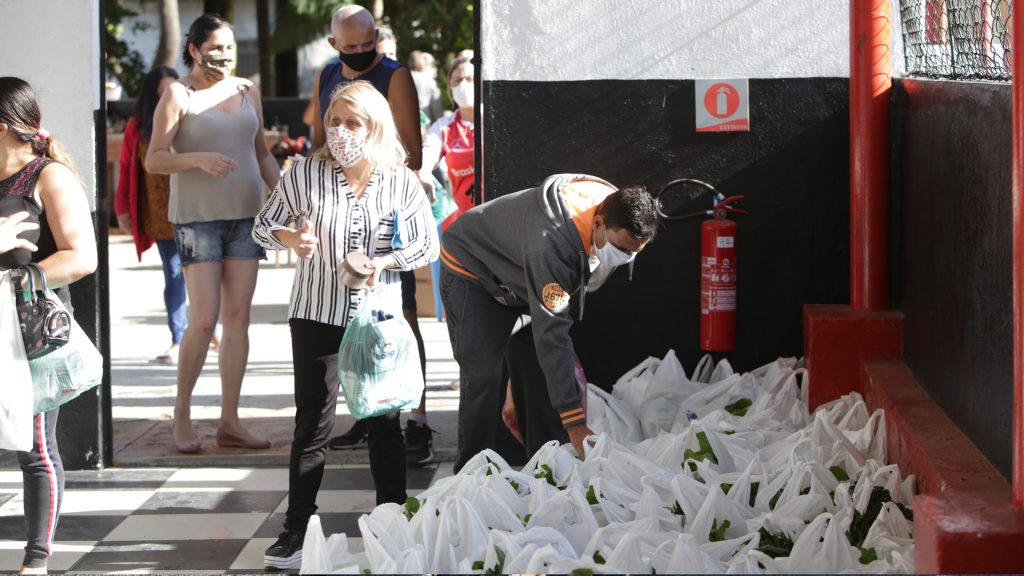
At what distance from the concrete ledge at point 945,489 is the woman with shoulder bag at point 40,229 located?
2579mm

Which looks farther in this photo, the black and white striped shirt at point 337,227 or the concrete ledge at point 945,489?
the black and white striped shirt at point 337,227

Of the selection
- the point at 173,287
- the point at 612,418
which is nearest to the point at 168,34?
the point at 173,287

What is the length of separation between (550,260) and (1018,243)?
5.39ft

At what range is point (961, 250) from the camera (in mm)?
4246

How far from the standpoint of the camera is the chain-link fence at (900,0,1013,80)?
161 inches

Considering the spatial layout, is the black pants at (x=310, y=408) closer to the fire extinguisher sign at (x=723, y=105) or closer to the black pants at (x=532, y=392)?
the black pants at (x=532, y=392)

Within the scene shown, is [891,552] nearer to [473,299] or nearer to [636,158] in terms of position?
[473,299]

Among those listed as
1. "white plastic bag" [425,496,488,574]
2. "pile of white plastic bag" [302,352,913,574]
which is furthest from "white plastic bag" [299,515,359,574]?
"white plastic bag" [425,496,488,574]

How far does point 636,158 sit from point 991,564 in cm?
305

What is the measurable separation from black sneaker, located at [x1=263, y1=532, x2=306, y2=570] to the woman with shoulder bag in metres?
0.69

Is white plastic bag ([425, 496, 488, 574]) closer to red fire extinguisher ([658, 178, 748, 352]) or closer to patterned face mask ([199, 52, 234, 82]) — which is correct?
red fire extinguisher ([658, 178, 748, 352])

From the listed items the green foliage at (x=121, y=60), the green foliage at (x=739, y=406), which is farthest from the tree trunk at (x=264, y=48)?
the green foliage at (x=739, y=406)

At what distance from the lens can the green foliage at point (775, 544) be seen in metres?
3.62

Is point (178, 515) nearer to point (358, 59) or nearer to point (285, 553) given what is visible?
point (285, 553)
